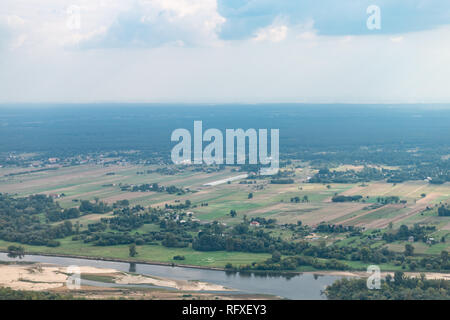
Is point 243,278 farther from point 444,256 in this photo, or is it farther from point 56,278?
point 444,256

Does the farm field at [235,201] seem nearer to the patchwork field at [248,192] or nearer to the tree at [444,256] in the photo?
the patchwork field at [248,192]

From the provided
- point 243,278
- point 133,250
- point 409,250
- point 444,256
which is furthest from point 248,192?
point 444,256

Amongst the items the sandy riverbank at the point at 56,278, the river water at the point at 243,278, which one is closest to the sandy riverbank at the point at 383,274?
the river water at the point at 243,278

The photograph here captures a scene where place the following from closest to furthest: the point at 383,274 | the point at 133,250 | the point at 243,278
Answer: the point at 383,274 → the point at 243,278 → the point at 133,250

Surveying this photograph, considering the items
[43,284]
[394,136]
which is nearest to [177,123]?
[394,136]

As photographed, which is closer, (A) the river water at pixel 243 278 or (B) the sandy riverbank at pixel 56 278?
(A) the river water at pixel 243 278

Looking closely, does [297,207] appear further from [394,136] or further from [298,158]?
[394,136]

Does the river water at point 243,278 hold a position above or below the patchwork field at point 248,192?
below

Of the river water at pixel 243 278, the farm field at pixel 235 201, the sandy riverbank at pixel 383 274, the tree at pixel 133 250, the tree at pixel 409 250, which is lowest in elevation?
the river water at pixel 243 278

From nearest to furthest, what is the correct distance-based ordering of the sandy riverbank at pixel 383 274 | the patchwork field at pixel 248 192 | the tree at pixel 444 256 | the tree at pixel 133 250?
the sandy riverbank at pixel 383 274 < the tree at pixel 444 256 < the tree at pixel 133 250 < the patchwork field at pixel 248 192
